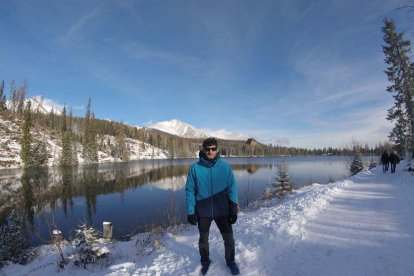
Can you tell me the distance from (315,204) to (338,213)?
141cm

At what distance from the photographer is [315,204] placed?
1064cm

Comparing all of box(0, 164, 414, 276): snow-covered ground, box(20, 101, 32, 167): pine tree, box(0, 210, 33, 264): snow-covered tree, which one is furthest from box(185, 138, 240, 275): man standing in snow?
box(20, 101, 32, 167): pine tree

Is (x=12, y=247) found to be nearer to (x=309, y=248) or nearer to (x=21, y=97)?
(x=309, y=248)

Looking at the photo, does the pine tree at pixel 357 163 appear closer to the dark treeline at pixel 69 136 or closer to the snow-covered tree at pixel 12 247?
the dark treeline at pixel 69 136

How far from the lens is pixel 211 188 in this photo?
550 centimetres

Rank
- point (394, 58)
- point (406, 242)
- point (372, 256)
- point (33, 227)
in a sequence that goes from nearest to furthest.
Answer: point (372, 256)
point (406, 242)
point (33, 227)
point (394, 58)

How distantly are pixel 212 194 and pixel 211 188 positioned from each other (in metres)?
0.11

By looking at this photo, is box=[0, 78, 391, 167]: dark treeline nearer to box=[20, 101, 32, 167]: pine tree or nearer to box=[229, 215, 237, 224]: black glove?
box=[20, 101, 32, 167]: pine tree

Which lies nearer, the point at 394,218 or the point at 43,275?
the point at 394,218

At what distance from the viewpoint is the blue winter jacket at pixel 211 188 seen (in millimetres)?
5465

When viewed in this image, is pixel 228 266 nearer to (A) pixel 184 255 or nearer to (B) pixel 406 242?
(A) pixel 184 255

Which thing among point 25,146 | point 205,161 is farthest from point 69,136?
point 205,161

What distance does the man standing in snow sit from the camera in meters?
5.46

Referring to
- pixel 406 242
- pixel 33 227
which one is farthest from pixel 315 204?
pixel 33 227
